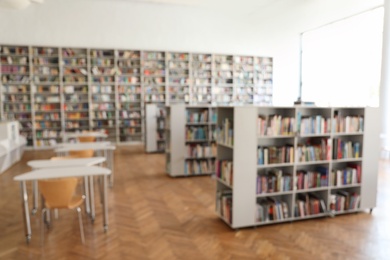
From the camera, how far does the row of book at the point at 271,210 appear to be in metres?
4.04

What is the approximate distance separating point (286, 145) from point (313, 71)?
9.63 meters

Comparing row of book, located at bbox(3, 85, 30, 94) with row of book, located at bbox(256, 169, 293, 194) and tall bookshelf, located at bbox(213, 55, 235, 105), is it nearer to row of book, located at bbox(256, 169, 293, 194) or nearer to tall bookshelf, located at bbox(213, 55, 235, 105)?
tall bookshelf, located at bbox(213, 55, 235, 105)

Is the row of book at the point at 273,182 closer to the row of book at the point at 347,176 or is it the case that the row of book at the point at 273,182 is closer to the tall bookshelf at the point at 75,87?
the row of book at the point at 347,176

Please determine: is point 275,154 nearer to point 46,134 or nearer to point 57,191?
point 57,191

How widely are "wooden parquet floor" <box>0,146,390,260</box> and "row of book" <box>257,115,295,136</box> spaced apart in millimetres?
1200

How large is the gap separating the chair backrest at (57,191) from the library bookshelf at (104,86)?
6412 millimetres

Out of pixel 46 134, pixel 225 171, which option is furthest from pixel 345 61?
pixel 46 134

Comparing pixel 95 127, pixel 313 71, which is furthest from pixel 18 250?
pixel 313 71

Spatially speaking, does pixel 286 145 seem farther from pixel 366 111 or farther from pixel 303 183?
pixel 366 111

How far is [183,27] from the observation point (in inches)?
467

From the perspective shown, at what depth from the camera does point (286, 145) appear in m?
4.33

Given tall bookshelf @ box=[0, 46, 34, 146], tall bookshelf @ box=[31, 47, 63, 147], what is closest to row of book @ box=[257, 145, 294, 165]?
tall bookshelf @ box=[31, 47, 63, 147]

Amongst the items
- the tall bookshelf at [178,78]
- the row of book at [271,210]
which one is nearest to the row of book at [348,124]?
the row of book at [271,210]

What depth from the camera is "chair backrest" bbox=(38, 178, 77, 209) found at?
3.22 metres
